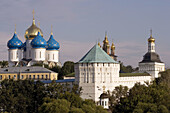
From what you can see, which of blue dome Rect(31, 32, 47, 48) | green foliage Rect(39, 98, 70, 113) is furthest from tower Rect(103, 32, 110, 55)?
green foliage Rect(39, 98, 70, 113)

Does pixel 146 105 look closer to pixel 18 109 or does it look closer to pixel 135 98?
pixel 135 98

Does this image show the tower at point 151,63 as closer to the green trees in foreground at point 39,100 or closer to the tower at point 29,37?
the green trees in foreground at point 39,100

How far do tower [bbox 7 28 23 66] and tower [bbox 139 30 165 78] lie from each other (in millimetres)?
23314

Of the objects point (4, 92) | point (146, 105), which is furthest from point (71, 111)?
point (4, 92)

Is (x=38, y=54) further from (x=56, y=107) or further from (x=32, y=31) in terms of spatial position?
(x=56, y=107)

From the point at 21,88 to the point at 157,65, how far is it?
25140 millimetres

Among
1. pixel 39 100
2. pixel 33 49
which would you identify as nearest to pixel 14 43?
pixel 33 49

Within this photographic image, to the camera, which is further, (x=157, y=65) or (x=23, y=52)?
(x=23, y=52)

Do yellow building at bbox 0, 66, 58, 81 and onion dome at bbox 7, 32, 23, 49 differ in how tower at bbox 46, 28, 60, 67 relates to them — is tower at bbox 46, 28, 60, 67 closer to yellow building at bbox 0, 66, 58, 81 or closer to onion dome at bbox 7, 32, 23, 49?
onion dome at bbox 7, 32, 23, 49

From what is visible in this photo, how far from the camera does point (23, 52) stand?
8125 cm

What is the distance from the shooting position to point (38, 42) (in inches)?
3029

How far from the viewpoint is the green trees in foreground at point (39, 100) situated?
35.1 meters

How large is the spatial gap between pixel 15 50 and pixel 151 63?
25.6 metres

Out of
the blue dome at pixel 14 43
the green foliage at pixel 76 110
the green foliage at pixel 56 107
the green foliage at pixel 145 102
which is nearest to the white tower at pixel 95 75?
the green foliage at pixel 145 102
